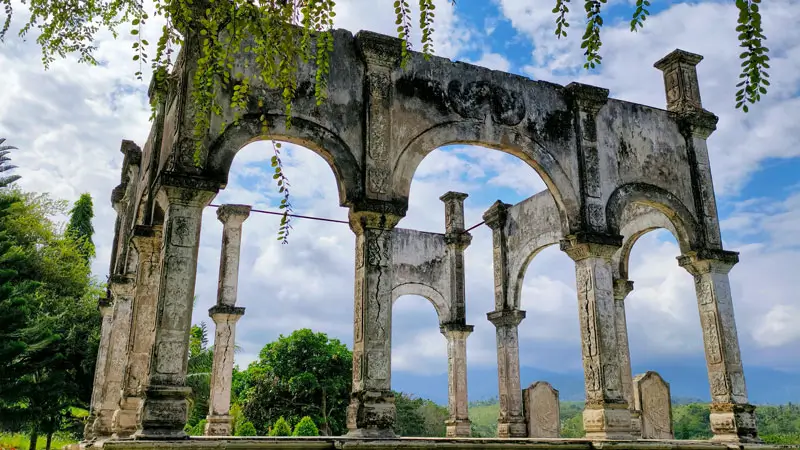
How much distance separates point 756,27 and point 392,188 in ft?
19.0

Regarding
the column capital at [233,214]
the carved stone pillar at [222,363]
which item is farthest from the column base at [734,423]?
the column capital at [233,214]

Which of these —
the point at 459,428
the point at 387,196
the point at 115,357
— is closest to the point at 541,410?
the point at 459,428

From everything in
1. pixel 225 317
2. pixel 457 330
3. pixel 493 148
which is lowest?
pixel 225 317

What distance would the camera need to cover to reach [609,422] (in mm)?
8344

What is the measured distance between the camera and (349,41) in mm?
8359

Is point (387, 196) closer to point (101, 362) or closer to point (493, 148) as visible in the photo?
point (493, 148)

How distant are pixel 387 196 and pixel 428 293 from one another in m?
7.62

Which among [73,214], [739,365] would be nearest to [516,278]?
[739,365]

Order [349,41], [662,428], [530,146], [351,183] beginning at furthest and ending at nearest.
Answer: [662,428] < [530,146] < [349,41] < [351,183]

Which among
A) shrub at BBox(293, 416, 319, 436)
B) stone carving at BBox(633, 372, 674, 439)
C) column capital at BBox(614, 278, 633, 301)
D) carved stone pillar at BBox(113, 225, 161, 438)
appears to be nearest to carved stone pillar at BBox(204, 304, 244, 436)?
carved stone pillar at BBox(113, 225, 161, 438)

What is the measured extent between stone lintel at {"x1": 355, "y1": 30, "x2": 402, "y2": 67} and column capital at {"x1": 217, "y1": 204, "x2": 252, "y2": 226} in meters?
5.76

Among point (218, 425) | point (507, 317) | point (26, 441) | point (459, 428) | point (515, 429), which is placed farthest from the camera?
point (26, 441)

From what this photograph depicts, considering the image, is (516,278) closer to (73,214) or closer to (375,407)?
(375,407)

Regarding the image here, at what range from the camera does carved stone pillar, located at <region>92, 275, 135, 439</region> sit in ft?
29.5
